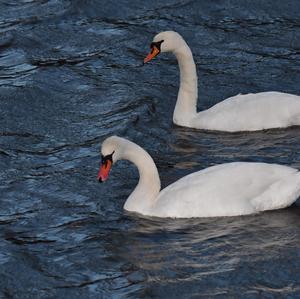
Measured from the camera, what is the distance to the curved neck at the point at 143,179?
12422 mm

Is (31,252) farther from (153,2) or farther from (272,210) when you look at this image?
(153,2)

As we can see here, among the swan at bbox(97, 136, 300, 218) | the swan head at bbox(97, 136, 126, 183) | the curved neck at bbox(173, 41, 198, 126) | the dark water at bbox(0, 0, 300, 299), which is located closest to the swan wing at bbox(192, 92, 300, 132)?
the dark water at bbox(0, 0, 300, 299)

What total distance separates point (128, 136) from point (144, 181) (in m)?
2.75

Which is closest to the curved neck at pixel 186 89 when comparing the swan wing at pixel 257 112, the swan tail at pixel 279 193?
the swan wing at pixel 257 112

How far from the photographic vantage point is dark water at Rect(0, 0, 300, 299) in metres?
11.1

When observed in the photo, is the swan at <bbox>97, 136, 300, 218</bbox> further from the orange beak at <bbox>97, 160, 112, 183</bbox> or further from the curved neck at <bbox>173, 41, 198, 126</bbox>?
the curved neck at <bbox>173, 41, 198, 126</bbox>

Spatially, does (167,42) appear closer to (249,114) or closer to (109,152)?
(249,114)

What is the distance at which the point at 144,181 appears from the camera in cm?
1248

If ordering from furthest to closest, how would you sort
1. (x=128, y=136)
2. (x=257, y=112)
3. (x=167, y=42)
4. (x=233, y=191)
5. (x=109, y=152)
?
(x=167, y=42) < (x=128, y=136) < (x=257, y=112) < (x=109, y=152) < (x=233, y=191)

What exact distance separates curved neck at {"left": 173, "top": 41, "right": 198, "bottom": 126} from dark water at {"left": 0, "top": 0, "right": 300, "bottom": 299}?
201mm

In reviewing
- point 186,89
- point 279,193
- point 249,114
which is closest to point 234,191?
point 279,193

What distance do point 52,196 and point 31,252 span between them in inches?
56.9

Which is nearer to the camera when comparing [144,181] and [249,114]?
[144,181]

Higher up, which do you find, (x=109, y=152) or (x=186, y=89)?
(x=109, y=152)
